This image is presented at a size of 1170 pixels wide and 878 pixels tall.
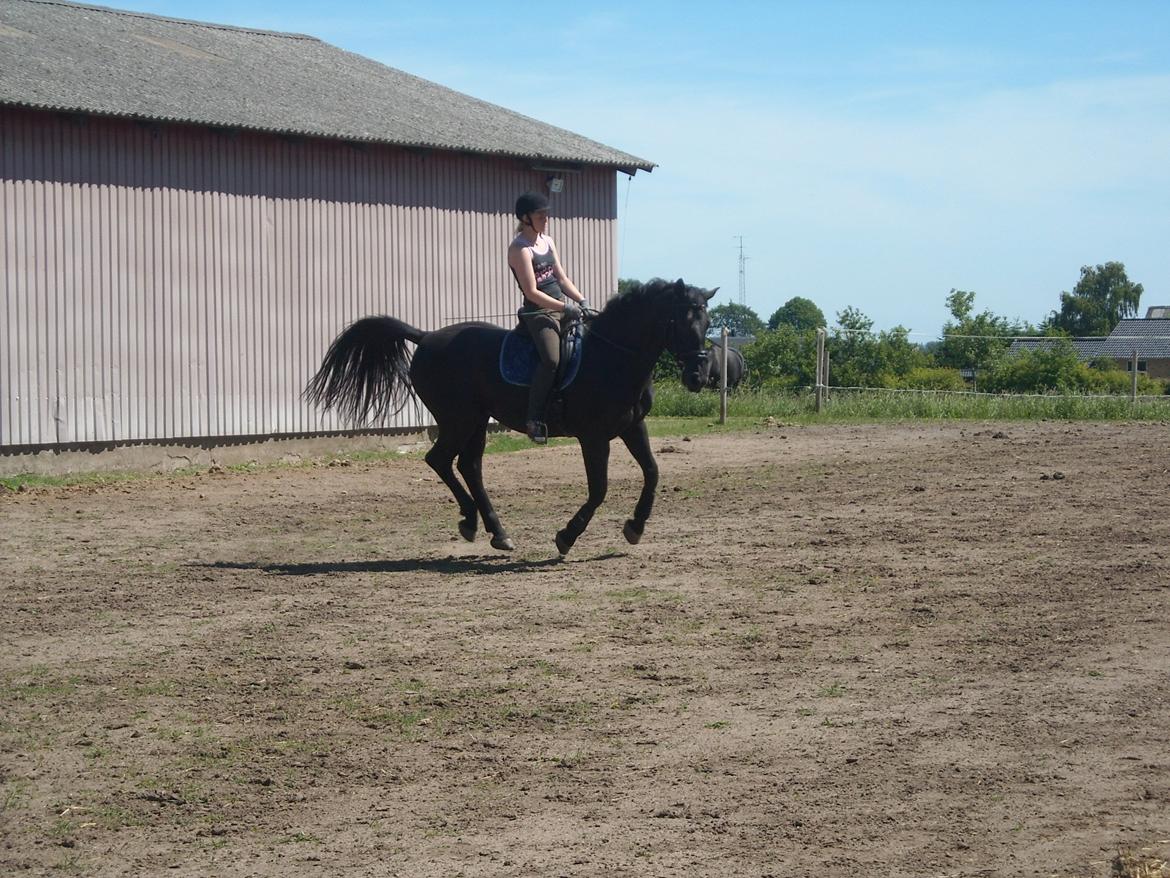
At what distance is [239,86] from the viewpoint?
18172mm

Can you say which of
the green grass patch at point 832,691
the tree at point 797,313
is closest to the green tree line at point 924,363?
the green grass patch at point 832,691

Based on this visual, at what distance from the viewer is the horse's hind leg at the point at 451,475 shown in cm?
1091

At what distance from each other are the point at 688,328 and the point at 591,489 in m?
1.44

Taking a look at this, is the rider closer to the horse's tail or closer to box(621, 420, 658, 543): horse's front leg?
box(621, 420, 658, 543): horse's front leg

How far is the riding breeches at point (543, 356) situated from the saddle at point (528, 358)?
0.24 ft

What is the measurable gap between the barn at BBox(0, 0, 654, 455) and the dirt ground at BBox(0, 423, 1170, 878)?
3.76 meters

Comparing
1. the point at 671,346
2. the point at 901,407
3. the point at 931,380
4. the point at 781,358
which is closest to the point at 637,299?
the point at 671,346

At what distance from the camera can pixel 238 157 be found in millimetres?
17047

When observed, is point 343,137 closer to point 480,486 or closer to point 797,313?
point 480,486

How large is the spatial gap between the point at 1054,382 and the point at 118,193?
19.8 m

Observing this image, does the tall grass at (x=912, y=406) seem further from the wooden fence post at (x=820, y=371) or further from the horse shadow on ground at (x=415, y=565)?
the horse shadow on ground at (x=415, y=565)

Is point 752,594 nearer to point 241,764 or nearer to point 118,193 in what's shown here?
point 241,764

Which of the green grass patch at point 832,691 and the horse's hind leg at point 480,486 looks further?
the horse's hind leg at point 480,486

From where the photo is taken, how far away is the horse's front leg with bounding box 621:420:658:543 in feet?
33.8
